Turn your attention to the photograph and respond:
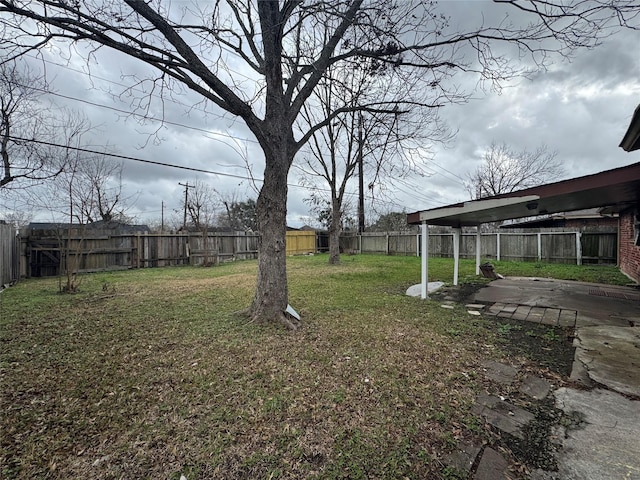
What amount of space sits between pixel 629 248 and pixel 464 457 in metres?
10.2

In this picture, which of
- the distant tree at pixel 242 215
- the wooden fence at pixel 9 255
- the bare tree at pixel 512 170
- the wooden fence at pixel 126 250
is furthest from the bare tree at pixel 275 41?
the distant tree at pixel 242 215

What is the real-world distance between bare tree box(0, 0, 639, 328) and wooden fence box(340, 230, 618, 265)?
10.4 metres

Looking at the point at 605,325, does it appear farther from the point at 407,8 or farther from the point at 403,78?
the point at 407,8

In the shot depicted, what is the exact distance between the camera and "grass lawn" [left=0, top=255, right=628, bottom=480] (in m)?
1.61

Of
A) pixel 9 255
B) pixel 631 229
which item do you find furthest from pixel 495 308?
pixel 9 255

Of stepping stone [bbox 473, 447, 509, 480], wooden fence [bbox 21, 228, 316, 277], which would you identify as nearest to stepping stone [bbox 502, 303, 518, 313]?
stepping stone [bbox 473, 447, 509, 480]

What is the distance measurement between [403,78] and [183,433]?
16.4ft

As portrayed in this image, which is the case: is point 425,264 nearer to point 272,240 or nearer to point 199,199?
point 272,240

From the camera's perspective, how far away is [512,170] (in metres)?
→ 21.2

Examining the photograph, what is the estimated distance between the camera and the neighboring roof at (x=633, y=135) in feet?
12.7

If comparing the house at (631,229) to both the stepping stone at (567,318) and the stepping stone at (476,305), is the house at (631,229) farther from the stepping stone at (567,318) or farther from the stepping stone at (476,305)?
the stepping stone at (476,305)

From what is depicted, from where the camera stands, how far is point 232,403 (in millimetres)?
2152

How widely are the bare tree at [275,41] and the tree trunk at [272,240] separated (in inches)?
0.6

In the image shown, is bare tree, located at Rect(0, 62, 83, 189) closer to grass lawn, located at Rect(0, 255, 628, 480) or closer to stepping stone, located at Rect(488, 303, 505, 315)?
grass lawn, located at Rect(0, 255, 628, 480)
